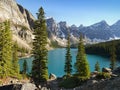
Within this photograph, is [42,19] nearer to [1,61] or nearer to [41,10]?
[41,10]

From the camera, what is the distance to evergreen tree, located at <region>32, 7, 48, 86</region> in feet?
194

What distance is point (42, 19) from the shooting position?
197 ft

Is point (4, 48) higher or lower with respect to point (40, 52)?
higher

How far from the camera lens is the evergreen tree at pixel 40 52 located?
59.2m

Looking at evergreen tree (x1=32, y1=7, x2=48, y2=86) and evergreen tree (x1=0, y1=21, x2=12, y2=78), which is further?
evergreen tree (x1=32, y1=7, x2=48, y2=86)

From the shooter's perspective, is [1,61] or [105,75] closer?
[105,75]

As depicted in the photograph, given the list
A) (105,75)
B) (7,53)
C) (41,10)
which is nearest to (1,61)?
(7,53)

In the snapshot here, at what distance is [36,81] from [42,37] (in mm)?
10542

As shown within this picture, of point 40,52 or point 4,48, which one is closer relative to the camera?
point 4,48

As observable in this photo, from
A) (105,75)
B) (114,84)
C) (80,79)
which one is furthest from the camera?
(80,79)

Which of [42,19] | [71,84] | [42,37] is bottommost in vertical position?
[71,84]

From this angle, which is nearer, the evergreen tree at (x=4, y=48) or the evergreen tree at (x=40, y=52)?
the evergreen tree at (x=4, y=48)

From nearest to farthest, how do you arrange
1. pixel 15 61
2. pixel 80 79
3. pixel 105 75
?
pixel 105 75
pixel 80 79
pixel 15 61

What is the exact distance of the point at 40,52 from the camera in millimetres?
59375
